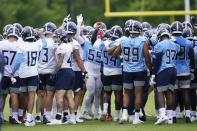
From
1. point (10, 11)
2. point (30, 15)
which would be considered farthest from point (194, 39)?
point (30, 15)

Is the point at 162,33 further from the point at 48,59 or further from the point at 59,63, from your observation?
the point at 48,59

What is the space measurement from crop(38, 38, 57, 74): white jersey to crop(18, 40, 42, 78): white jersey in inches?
15.1

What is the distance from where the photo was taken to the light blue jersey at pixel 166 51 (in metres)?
16.0

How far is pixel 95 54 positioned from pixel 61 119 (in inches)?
86.8

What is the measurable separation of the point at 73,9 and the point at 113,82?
123 feet

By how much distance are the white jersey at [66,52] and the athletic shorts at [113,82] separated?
128 cm

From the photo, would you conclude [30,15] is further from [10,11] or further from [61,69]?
[61,69]

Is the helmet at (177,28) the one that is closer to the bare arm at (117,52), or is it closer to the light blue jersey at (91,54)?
the bare arm at (117,52)

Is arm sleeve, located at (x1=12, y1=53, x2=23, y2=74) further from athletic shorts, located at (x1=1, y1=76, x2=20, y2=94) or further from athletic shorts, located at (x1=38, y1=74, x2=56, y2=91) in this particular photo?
athletic shorts, located at (x1=38, y1=74, x2=56, y2=91)

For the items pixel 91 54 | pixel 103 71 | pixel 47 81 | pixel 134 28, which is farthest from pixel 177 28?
pixel 47 81

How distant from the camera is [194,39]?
1738cm

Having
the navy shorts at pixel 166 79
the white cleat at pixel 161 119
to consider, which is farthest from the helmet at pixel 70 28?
the white cleat at pixel 161 119

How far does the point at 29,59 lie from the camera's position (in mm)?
16281

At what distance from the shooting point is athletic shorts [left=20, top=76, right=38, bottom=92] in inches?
643
